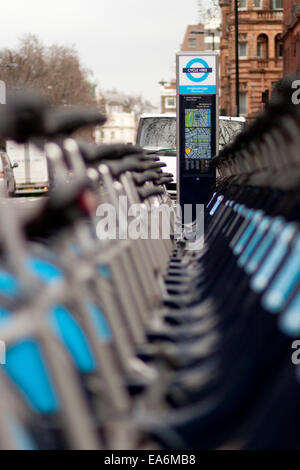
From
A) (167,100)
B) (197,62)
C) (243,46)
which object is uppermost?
(197,62)

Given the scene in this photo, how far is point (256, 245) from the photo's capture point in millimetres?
4141

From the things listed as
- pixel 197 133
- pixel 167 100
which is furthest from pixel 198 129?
pixel 167 100

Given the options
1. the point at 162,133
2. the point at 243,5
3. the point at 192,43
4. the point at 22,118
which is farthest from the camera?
the point at 192,43

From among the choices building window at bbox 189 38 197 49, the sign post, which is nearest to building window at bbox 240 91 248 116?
the sign post

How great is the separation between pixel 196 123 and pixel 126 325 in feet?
42.2

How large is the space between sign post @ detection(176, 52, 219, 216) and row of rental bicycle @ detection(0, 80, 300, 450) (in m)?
11.6

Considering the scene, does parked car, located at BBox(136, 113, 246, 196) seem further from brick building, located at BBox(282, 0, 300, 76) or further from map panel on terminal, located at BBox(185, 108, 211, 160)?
brick building, located at BBox(282, 0, 300, 76)

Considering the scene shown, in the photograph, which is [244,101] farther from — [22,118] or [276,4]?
[22,118]

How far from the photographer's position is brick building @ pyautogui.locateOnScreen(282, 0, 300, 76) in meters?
56.5

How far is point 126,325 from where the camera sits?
3646 mm

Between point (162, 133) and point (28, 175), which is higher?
point (162, 133)

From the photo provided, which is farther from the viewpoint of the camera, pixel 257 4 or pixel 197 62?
pixel 257 4

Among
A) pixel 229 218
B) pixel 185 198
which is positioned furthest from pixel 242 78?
pixel 229 218

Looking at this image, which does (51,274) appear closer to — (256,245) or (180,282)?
(256,245)
